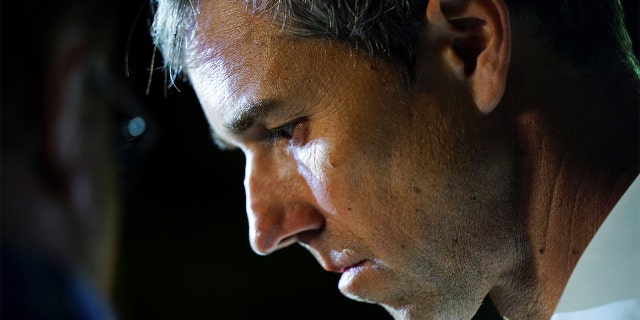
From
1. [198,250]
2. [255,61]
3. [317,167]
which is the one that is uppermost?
[255,61]

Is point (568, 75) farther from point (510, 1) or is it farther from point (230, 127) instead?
point (230, 127)

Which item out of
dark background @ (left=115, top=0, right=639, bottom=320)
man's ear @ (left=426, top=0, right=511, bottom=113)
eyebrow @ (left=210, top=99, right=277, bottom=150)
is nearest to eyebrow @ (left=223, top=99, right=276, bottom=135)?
eyebrow @ (left=210, top=99, right=277, bottom=150)

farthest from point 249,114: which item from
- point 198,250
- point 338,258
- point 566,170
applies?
point 198,250

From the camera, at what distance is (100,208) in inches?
74.7

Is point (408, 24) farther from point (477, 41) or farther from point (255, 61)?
point (255, 61)

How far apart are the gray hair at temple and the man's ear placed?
0.03 meters

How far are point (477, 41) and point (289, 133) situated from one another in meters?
0.27

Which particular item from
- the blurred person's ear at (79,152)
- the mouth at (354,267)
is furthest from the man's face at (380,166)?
the blurred person's ear at (79,152)

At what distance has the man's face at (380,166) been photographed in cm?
92

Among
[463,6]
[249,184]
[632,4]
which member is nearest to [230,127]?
[249,184]

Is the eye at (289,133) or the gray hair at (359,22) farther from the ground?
the gray hair at (359,22)

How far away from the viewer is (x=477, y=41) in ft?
2.97

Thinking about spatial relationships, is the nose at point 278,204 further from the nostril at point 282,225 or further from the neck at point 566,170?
the neck at point 566,170

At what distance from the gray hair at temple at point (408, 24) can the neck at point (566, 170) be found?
0.19ft
